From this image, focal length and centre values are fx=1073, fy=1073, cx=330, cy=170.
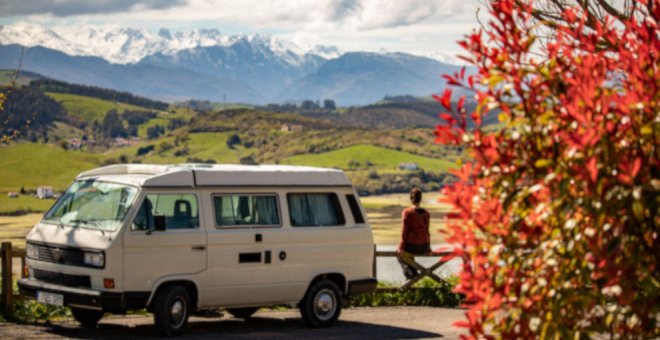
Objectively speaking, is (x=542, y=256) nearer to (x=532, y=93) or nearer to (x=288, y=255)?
(x=532, y=93)

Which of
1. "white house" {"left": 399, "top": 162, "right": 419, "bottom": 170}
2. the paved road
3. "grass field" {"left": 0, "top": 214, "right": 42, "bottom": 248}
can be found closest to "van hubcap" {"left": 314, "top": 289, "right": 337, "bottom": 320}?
the paved road

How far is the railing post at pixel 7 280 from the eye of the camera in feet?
53.4

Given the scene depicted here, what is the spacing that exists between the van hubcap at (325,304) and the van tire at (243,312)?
1.33 meters

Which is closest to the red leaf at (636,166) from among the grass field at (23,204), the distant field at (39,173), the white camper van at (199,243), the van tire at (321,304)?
the white camper van at (199,243)

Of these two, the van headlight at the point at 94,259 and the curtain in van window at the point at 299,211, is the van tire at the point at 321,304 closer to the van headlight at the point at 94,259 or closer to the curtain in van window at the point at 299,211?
the curtain in van window at the point at 299,211

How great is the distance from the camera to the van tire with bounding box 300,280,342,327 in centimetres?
1596

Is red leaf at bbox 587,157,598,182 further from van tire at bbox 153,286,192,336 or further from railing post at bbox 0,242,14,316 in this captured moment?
railing post at bbox 0,242,14,316

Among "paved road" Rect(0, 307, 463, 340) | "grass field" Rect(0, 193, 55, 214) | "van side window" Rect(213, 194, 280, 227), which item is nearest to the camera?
"paved road" Rect(0, 307, 463, 340)

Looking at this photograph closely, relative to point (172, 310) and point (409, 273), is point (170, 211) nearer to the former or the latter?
point (172, 310)

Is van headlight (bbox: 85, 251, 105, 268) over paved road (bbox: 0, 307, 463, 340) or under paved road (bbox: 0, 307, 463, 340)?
over

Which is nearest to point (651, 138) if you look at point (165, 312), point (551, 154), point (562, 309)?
point (551, 154)

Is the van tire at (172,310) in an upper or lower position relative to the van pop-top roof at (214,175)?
lower

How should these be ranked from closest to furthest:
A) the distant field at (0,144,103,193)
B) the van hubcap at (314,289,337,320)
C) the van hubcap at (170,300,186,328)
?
1. the van hubcap at (170,300,186,328)
2. the van hubcap at (314,289,337,320)
3. the distant field at (0,144,103,193)

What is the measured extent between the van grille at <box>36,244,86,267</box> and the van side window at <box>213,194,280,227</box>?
1976 mm
